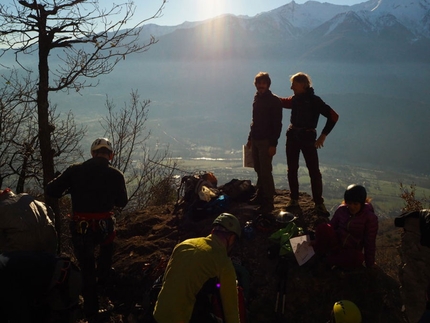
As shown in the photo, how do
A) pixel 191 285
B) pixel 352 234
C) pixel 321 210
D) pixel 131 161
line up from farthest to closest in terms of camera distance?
pixel 131 161
pixel 321 210
pixel 352 234
pixel 191 285

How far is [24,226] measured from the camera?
3.92 metres

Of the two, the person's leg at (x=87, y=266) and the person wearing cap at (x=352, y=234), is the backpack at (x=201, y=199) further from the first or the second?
the person's leg at (x=87, y=266)

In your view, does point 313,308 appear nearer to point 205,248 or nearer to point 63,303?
point 205,248

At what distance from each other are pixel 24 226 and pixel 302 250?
13.6 ft

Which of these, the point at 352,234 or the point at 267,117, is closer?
the point at 352,234

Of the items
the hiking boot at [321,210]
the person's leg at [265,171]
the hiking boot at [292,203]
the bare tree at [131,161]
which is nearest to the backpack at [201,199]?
A: the person's leg at [265,171]

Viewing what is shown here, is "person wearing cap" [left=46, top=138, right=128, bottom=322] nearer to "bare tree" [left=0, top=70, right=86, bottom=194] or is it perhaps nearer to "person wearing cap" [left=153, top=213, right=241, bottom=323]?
"person wearing cap" [left=153, top=213, right=241, bottom=323]

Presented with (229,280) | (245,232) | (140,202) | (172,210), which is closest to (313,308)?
A: (245,232)

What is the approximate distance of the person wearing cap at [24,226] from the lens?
3.88m

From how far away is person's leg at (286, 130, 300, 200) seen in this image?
7.06 meters

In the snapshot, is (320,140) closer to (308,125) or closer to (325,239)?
(308,125)

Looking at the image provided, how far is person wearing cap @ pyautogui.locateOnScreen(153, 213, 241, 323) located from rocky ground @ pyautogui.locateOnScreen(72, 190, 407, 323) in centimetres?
78

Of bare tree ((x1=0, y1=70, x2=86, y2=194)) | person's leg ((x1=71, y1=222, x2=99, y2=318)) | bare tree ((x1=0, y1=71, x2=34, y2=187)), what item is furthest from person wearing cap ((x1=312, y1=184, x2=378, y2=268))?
bare tree ((x1=0, y1=71, x2=34, y2=187))

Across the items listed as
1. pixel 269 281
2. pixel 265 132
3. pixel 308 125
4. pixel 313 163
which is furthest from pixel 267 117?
pixel 269 281
